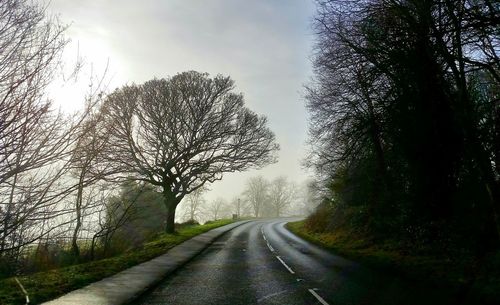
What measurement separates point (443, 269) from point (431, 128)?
528cm

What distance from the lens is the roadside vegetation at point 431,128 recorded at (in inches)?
500

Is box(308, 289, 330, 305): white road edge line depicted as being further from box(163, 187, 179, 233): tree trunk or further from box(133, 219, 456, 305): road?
box(163, 187, 179, 233): tree trunk

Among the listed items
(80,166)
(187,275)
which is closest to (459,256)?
(187,275)

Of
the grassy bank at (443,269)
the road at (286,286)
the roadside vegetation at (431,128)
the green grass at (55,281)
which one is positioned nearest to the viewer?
the green grass at (55,281)

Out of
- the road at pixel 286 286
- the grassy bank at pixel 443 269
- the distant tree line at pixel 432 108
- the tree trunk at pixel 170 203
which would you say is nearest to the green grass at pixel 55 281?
the road at pixel 286 286

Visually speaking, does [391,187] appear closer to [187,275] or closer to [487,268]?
[487,268]

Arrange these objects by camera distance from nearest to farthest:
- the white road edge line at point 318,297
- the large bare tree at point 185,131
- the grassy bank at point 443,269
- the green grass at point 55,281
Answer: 1. the green grass at point 55,281
2. the white road edge line at point 318,297
3. the grassy bank at point 443,269
4. the large bare tree at point 185,131

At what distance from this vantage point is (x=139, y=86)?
31.9 meters

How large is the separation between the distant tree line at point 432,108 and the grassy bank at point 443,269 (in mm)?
773

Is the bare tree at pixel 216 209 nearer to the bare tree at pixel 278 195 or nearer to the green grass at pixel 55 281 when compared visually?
the bare tree at pixel 278 195

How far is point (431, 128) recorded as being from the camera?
16078mm

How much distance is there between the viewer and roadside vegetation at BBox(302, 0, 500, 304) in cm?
1270

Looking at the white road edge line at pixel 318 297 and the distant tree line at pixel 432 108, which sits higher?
the distant tree line at pixel 432 108

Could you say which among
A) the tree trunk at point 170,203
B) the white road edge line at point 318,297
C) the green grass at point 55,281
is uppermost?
the tree trunk at point 170,203
